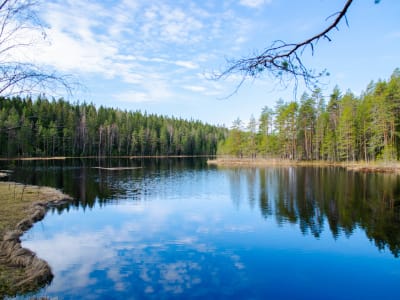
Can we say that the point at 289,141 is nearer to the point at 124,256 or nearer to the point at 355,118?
the point at 355,118

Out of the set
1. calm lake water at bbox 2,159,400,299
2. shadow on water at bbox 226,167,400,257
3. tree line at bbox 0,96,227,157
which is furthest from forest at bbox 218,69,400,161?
tree line at bbox 0,96,227,157

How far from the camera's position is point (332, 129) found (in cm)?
6888

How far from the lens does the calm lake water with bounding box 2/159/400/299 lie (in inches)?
352

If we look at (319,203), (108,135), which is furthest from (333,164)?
(108,135)

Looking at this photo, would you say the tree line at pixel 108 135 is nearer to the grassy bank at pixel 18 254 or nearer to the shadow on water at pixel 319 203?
the shadow on water at pixel 319 203

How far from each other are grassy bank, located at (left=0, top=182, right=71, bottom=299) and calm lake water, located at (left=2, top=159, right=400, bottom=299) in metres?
0.44

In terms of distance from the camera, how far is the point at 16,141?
5.96m

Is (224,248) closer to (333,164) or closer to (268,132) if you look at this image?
(333,164)

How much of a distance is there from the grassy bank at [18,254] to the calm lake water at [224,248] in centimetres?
44

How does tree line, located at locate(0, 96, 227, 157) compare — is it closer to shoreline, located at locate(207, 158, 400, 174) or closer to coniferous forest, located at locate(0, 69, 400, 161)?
coniferous forest, located at locate(0, 69, 400, 161)

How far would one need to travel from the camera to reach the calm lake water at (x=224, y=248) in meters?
8.95

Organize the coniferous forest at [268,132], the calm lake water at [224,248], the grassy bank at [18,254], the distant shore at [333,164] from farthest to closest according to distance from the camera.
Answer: the coniferous forest at [268,132], the distant shore at [333,164], the calm lake water at [224,248], the grassy bank at [18,254]

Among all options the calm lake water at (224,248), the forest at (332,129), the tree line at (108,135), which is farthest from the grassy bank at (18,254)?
the tree line at (108,135)

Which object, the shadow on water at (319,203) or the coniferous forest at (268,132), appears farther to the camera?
the coniferous forest at (268,132)
